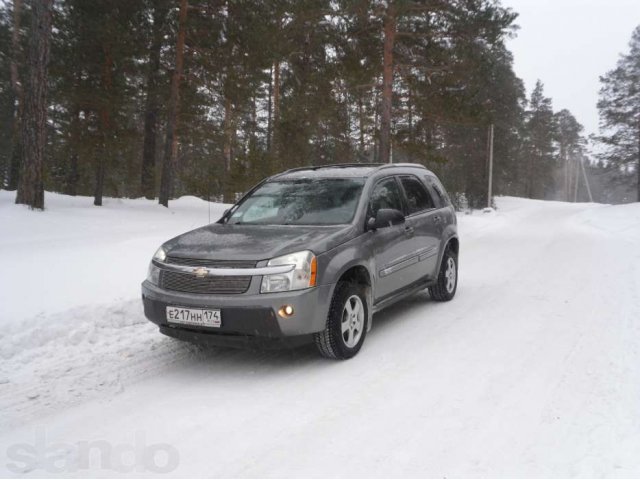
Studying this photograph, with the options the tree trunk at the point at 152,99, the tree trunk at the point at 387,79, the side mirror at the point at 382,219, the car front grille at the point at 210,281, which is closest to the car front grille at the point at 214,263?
the car front grille at the point at 210,281

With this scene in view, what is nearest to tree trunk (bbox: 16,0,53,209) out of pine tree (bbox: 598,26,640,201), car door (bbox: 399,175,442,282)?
car door (bbox: 399,175,442,282)

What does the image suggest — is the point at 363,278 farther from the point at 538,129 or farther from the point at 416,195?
the point at 538,129

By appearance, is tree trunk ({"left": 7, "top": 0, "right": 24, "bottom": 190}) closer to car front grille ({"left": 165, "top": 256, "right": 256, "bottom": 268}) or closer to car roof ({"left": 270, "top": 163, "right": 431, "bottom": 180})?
car roof ({"left": 270, "top": 163, "right": 431, "bottom": 180})

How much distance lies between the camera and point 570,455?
3.03 m

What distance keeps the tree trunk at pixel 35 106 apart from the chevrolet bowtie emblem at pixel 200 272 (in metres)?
9.71

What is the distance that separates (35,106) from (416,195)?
9941 mm

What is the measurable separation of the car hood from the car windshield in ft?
0.81

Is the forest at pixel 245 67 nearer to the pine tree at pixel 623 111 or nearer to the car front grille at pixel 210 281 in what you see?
the car front grille at pixel 210 281

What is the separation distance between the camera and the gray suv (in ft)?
13.7

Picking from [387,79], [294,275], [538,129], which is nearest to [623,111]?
[538,129]

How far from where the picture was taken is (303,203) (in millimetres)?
5488

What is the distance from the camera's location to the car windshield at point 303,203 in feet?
17.1

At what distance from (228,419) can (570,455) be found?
7.32 feet

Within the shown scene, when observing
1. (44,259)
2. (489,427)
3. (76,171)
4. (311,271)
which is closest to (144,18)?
(76,171)
